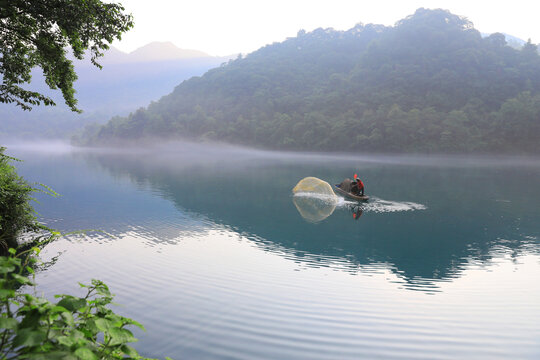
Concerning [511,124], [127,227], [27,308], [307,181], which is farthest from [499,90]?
[27,308]

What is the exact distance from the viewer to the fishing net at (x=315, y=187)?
33.8 metres

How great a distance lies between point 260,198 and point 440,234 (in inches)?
674

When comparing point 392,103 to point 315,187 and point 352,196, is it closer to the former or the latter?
point 315,187

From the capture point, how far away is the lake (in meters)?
9.46

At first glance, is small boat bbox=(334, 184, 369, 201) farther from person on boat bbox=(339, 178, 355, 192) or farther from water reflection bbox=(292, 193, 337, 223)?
water reflection bbox=(292, 193, 337, 223)

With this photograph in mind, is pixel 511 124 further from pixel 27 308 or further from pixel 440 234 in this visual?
pixel 27 308

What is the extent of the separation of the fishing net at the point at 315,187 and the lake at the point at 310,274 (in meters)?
3.78

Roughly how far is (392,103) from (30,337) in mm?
136292

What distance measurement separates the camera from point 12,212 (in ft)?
50.0

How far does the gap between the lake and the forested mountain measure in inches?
3379

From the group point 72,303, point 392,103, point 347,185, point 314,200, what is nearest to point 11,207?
point 72,303

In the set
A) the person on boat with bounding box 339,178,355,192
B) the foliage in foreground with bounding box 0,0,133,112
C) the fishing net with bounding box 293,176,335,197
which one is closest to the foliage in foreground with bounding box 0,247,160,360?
the foliage in foreground with bounding box 0,0,133,112

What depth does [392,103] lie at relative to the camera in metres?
128

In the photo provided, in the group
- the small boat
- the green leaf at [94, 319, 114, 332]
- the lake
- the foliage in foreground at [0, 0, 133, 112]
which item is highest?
the foliage in foreground at [0, 0, 133, 112]
